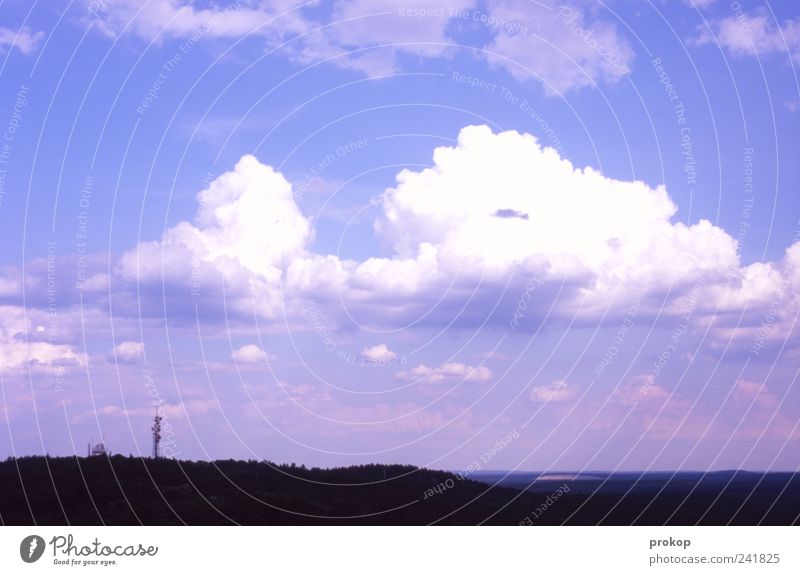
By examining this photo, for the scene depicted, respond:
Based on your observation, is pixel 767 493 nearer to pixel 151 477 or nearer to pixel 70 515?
pixel 151 477

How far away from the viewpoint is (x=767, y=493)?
79.8 meters

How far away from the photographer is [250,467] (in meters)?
63.5

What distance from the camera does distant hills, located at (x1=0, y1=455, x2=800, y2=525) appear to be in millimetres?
58875

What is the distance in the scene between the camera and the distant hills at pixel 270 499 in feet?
193

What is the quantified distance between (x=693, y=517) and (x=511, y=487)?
700 inches

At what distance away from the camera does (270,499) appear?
202 ft
